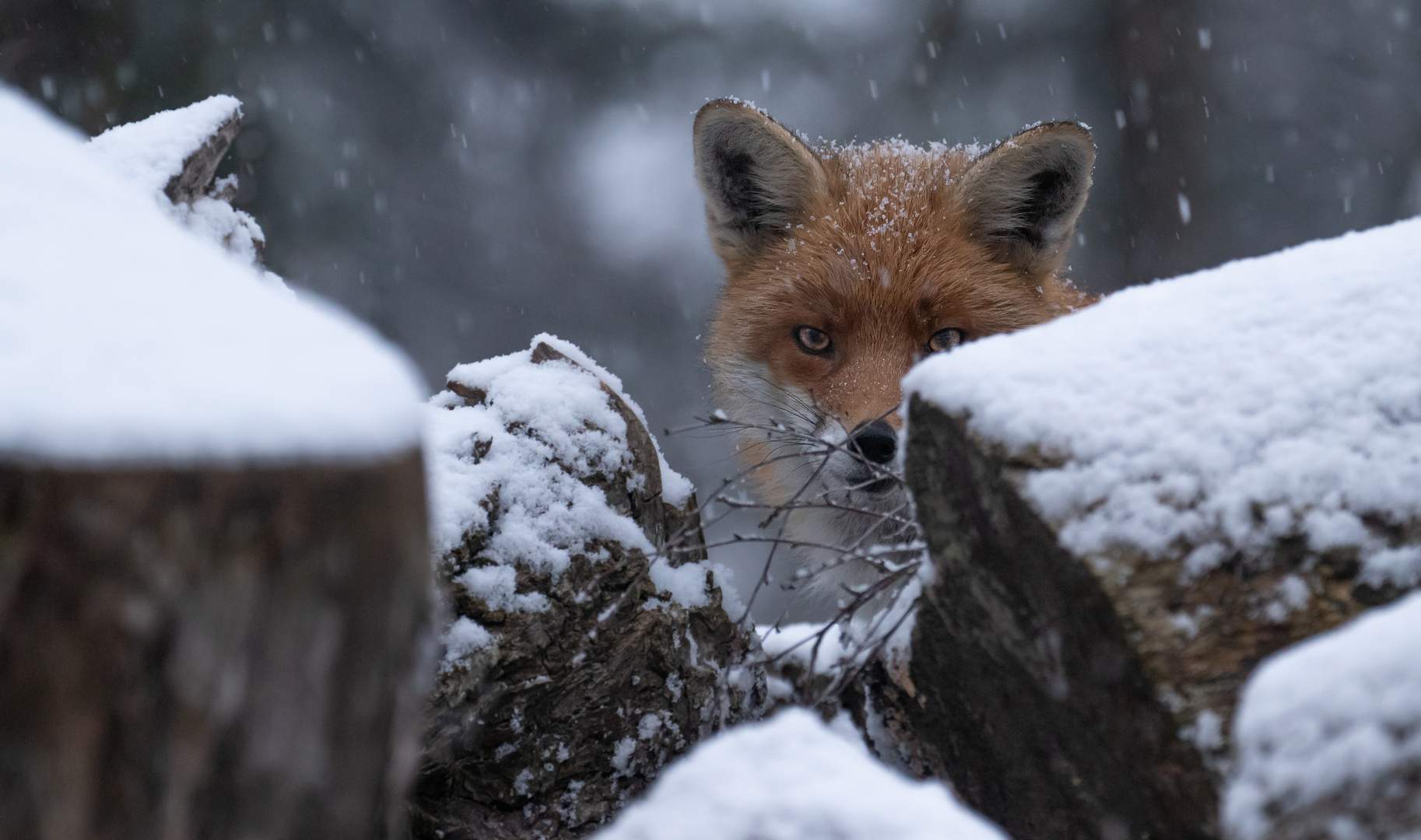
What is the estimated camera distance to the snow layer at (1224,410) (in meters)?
1.39

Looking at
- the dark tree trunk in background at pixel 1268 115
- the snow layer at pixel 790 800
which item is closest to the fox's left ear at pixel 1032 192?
the snow layer at pixel 790 800

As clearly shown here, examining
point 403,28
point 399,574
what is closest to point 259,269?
point 399,574

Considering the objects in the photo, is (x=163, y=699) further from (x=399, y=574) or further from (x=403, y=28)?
(x=403, y=28)

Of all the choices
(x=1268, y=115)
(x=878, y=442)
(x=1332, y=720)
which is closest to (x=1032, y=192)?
(x=878, y=442)

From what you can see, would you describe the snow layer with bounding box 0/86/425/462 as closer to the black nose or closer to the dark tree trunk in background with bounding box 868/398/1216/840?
the dark tree trunk in background with bounding box 868/398/1216/840

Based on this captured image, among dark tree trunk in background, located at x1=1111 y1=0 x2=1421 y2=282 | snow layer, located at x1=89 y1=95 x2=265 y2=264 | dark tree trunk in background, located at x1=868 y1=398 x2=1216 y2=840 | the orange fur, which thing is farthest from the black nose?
dark tree trunk in background, located at x1=1111 y1=0 x2=1421 y2=282

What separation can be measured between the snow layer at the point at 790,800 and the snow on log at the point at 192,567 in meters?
0.37

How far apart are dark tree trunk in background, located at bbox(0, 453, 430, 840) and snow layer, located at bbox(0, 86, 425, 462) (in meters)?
0.03

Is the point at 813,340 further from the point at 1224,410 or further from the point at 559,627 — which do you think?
the point at 1224,410

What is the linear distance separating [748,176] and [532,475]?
1958 mm

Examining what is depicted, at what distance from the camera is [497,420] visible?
8.37ft

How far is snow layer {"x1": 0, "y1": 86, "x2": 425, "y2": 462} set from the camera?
0.80 metres

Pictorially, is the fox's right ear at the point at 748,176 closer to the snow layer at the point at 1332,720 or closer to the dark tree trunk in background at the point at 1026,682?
the dark tree trunk in background at the point at 1026,682

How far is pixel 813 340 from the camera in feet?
11.5
